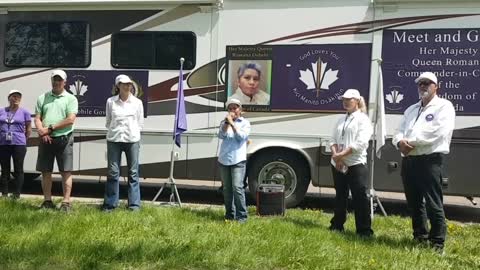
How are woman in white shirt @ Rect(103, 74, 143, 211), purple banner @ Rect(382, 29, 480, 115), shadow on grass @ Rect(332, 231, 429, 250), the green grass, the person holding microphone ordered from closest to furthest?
1. the green grass
2. shadow on grass @ Rect(332, 231, 429, 250)
3. the person holding microphone
4. woman in white shirt @ Rect(103, 74, 143, 211)
5. purple banner @ Rect(382, 29, 480, 115)

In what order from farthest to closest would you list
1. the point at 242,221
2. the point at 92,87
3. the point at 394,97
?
the point at 92,87, the point at 394,97, the point at 242,221

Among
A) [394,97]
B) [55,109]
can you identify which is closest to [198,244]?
[55,109]

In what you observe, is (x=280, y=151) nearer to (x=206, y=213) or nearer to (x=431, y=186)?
(x=206, y=213)

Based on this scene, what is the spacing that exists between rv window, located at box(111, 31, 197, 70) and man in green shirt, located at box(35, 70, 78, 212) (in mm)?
1723

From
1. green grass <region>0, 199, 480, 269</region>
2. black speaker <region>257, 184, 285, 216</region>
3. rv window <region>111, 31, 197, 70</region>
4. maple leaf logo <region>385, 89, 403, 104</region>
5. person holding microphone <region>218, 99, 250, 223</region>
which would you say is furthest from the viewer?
rv window <region>111, 31, 197, 70</region>

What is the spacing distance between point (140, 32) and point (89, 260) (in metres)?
4.75

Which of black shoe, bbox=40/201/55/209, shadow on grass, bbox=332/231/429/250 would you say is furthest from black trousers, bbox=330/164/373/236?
black shoe, bbox=40/201/55/209

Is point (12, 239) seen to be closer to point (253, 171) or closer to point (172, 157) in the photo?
point (172, 157)

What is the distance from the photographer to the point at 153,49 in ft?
29.3

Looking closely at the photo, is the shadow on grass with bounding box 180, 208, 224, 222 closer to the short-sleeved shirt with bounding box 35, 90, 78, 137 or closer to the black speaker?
the black speaker

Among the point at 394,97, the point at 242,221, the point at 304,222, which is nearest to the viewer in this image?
the point at 242,221

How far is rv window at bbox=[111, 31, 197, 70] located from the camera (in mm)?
8812

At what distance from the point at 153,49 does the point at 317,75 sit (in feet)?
8.23

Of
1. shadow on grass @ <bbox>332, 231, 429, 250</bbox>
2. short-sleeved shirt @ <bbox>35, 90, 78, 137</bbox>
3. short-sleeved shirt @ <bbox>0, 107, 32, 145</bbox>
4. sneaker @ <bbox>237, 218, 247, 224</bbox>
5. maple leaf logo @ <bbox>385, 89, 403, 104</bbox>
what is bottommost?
shadow on grass @ <bbox>332, 231, 429, 250</bbox>
